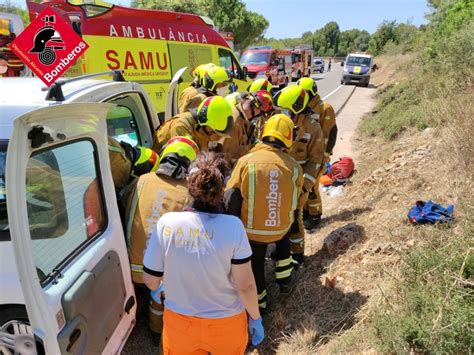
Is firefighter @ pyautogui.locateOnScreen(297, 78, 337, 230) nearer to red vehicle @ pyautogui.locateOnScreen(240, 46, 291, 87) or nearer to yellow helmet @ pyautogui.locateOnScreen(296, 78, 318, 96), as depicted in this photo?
yellow helmet @ pyautogui.locateOnScreen(296, 78, 318, 96)

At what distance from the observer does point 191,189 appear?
190 cm

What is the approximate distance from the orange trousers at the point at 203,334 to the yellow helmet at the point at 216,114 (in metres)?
2.31

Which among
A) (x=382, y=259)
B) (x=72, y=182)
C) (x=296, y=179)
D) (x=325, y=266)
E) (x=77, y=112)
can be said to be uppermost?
(x=77, y=112)

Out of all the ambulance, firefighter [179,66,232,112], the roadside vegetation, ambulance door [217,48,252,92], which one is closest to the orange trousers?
the roadside vegetation

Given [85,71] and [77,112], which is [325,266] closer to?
[77,112]

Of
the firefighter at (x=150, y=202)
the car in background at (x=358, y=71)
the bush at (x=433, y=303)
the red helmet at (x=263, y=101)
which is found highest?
the red helmet at (x=263, y=101)

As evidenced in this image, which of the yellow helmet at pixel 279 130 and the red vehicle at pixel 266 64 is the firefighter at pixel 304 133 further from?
the red vehicle at pixel 266 64

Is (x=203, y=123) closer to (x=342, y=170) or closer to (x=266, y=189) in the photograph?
(x=266, y=189)

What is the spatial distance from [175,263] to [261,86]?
4658mm

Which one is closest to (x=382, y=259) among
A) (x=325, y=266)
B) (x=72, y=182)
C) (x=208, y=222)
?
(x=325, y=266)

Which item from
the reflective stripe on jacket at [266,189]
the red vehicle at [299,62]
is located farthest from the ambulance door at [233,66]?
the red vehicle at [299,62]

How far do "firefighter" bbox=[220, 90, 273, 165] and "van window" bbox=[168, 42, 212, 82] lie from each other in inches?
171

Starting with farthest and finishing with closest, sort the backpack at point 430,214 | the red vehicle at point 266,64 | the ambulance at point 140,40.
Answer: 1. the red vehicle at point 266,64
2. the ambulance at point 140,40
3. the backpack at point 430,214

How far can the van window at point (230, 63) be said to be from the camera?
10661 mm
